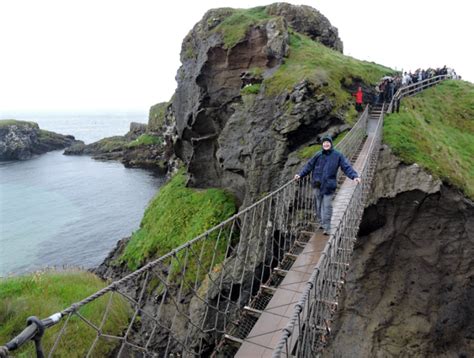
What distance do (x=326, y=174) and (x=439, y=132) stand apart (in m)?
13.4

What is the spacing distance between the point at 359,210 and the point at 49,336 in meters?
6.92

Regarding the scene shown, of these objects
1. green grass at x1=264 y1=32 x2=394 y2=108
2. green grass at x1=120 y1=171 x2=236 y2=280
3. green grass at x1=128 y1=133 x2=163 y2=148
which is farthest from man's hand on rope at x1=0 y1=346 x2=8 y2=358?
green grass at x1=128 y1=133 x2=163 y2=148

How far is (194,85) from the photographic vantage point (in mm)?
20641

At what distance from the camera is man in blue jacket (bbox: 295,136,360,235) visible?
6.57 metres

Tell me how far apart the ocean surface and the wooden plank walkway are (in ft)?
60.6

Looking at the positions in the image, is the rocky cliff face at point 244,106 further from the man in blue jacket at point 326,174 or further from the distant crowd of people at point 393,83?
the man in blue jacket at point 326,174

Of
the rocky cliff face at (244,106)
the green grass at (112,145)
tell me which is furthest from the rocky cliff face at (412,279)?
the green grass at (112,145)

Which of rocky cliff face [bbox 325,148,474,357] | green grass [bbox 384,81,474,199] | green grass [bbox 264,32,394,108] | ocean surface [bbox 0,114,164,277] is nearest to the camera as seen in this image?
rocky cliff face [bbox 325,148,474,357]

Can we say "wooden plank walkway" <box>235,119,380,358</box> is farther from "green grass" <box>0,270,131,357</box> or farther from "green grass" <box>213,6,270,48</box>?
"green grass" <box>213,6,270,48</box>

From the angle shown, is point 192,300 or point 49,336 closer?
point 49,336

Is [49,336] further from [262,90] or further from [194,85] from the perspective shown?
[194,85]

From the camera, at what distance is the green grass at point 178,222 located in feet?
54.9

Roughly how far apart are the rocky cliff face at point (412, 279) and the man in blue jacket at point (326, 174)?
594 centimetres

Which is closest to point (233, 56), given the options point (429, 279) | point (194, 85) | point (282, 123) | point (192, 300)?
point (194, 85)
